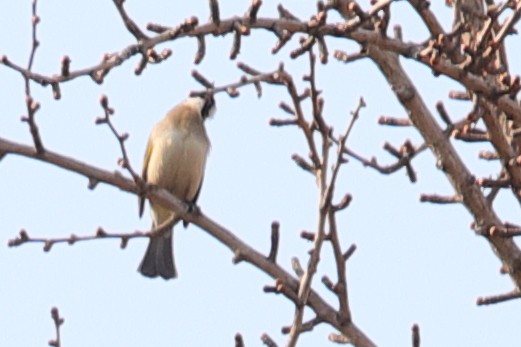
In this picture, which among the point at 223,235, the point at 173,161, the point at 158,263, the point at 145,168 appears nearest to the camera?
the point at 223,235

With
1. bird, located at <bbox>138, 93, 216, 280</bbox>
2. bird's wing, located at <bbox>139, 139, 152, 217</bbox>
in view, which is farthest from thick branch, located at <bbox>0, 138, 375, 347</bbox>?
bird's wing, located at <bbox>139, 139, 152, 217</bbox>

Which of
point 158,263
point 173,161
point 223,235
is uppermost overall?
point 173,161

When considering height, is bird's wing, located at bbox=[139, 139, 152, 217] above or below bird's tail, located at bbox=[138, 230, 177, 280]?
above

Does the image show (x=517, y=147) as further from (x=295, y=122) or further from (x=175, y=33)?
(x=175, y=33)

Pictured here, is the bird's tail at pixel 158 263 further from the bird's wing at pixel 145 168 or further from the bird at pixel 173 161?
the bird's wing at pixel 145 168

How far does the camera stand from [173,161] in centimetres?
798

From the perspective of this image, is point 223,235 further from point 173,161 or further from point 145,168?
point 145,168

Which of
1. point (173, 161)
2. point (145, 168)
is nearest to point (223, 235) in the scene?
point (173, 161)

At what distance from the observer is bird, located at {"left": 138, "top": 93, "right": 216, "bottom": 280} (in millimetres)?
7973

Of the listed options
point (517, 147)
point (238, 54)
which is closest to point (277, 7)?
point (238, 54)

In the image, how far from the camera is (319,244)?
405cm

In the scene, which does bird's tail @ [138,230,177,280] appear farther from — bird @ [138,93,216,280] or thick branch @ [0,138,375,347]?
thick branch @ [0,138,375,347]

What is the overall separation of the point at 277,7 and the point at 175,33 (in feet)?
2.25

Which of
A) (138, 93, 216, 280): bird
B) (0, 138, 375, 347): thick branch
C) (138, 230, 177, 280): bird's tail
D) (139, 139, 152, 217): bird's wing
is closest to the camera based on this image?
(0, 138, 375, 347): thick branch
